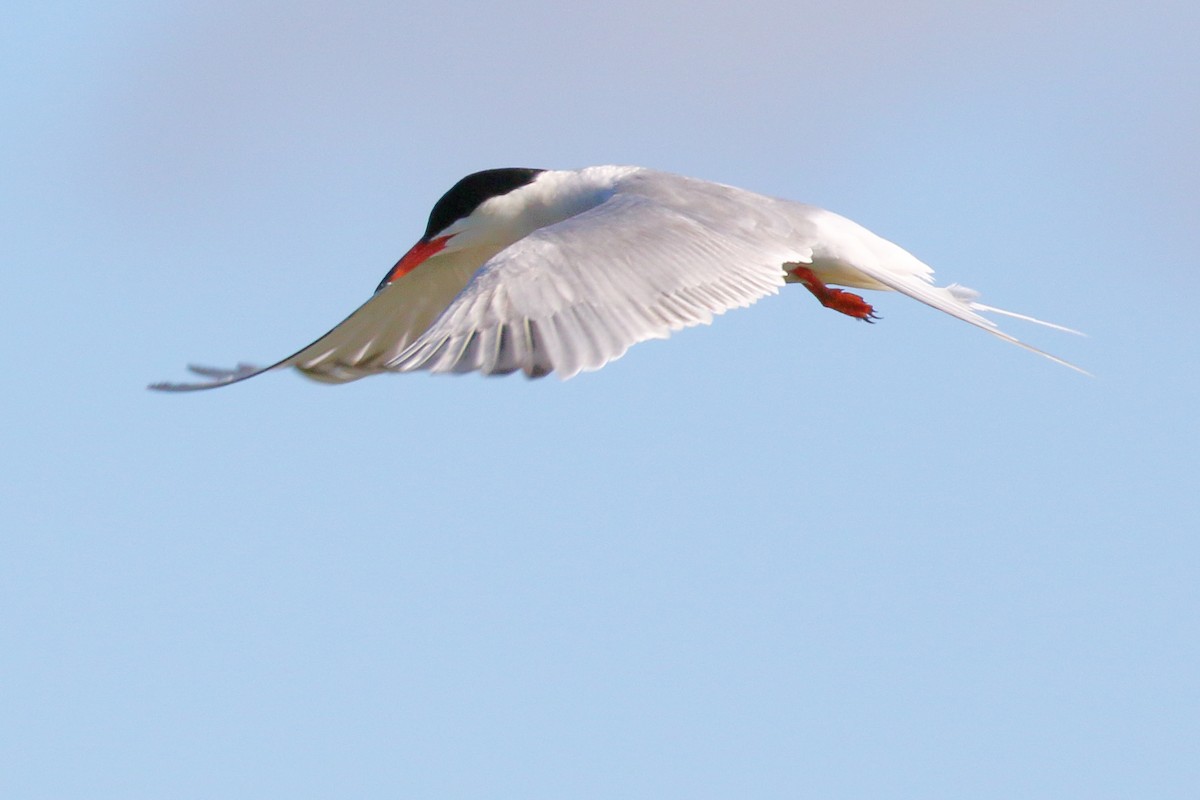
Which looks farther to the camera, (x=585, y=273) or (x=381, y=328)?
(x=381, y=328)

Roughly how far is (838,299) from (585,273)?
7.67ft

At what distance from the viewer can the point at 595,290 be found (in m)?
6.08

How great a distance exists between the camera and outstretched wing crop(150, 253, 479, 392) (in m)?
7.68

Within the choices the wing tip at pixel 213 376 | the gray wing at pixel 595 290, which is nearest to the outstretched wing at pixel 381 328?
the wing tip at pixel 213 376

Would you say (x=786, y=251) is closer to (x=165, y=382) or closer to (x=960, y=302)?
(x=960, y=302)

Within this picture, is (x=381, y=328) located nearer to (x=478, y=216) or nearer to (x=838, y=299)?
(x=478, y=216)

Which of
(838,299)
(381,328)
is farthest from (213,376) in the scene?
(838,299)

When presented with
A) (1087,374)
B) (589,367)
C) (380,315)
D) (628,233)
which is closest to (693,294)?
(628,233)

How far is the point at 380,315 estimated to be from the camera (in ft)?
26.5

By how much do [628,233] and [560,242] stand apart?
0.43m

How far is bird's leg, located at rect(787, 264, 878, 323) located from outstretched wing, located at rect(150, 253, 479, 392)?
5.51ft

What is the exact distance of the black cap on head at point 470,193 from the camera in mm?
8359

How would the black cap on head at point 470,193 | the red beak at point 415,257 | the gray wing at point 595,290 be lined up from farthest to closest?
the black cap on head at point 470,193 < the red beak at point 415,257 < the gray wing at point 595,290

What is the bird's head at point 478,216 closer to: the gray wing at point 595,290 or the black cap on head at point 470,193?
the black cap on head at point 470,193
